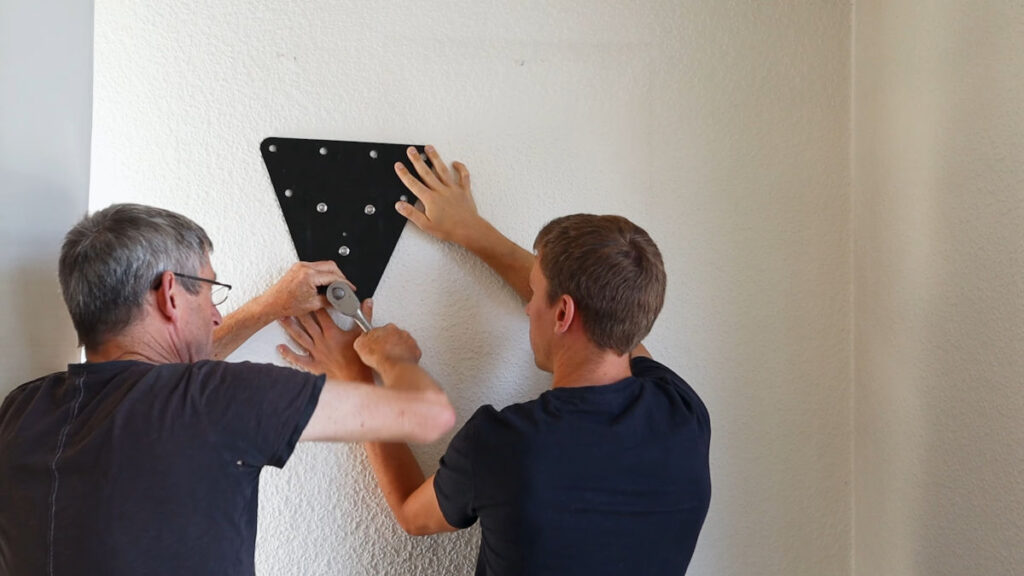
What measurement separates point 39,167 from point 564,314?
34.6 inches

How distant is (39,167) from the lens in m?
1.16

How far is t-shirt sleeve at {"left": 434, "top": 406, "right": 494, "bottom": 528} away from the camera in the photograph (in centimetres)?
104

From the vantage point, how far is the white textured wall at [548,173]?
4.31 feet

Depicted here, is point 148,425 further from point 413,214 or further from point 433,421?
point 413,214

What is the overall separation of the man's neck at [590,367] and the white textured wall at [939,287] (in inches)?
21.9

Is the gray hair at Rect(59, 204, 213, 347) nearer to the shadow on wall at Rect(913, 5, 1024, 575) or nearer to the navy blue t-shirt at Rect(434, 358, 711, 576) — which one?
the navy blue t-shirt at Rect(434, 358, 711, 576)

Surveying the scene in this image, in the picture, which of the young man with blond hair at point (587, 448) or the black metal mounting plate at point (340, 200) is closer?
the young man with blond hair at point (587, 448)

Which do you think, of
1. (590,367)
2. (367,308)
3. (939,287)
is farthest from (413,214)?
(939,287)

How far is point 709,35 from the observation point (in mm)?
1446

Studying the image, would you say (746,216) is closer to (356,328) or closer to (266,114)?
(356,328)

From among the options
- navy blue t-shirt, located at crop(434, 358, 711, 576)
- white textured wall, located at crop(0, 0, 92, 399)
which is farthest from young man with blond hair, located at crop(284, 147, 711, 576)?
white textured wall, located at crop(0, 0, 92, 399)

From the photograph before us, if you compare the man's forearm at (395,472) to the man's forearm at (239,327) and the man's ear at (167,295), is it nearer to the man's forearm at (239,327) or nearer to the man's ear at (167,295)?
Result: the man's forearm at (239,327)

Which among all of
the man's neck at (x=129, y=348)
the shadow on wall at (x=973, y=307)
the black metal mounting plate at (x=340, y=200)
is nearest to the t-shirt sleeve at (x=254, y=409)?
the man's neck at (x=129, y=348)

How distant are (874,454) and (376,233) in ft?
3.46
